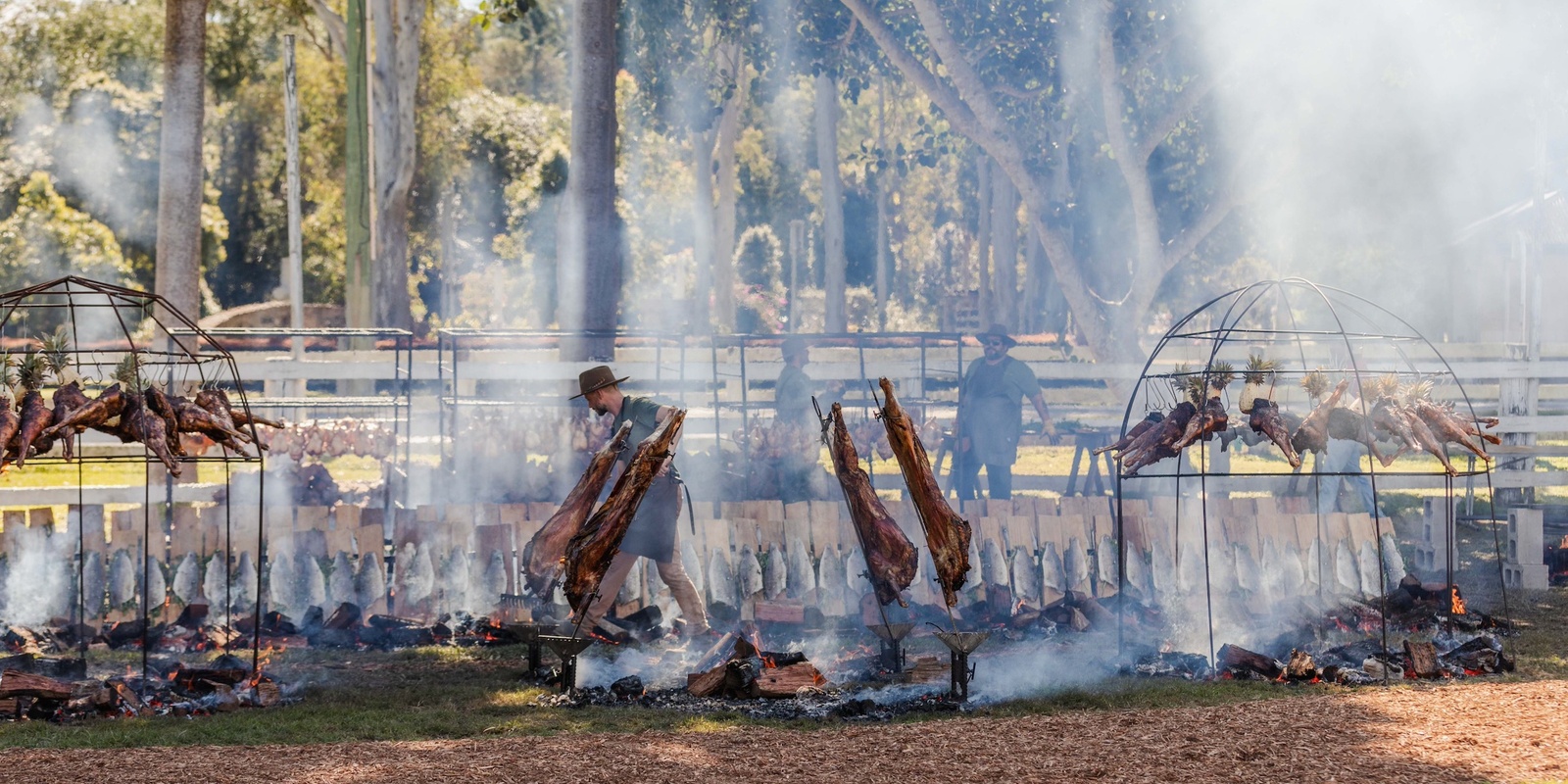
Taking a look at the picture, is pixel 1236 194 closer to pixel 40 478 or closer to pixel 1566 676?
pixel 1566 676

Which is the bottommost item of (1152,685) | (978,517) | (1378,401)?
(1152,685)

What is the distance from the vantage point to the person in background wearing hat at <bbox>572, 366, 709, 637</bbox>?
9406 mm

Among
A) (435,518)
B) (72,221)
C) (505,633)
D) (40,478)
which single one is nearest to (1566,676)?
(505,633)

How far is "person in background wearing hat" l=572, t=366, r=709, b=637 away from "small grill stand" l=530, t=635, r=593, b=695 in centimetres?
104

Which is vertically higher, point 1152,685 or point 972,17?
point 972,17

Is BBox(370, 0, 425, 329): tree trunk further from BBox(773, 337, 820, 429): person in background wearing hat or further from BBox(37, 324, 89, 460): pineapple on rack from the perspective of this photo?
BBox(37, 324, 89, 460): pineapple on rack

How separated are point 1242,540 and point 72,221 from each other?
26.6 metres

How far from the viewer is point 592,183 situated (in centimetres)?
1619

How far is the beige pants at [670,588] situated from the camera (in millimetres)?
9664

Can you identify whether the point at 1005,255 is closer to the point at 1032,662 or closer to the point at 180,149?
the point at 180,149

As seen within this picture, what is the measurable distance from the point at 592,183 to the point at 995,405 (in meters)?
5.26

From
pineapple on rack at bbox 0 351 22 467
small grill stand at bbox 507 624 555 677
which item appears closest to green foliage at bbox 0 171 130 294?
pineapple on rack at bbox 0 351 22 467

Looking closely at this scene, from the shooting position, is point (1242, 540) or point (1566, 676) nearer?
point (1566, 676)

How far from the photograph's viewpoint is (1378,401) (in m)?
9.09
